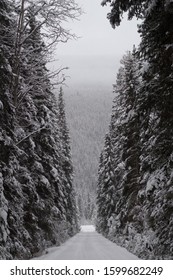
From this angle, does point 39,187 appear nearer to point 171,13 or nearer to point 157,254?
point 157,254

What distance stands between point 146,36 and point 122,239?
2203 cm

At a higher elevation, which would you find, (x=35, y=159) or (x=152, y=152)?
(x=152, y=152)

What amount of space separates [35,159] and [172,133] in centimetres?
1202

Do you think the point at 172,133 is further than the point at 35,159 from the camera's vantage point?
No

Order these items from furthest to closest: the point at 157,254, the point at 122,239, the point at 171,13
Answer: the point at 122,239, the point at 157,254, the point at 171,13

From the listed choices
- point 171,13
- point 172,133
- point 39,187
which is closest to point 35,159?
point 39,187

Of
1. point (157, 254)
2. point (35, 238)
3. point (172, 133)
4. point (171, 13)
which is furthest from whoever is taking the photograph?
point (35, 238)

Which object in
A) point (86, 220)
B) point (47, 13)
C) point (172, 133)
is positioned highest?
point (47, 13)

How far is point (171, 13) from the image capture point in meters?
9.52
